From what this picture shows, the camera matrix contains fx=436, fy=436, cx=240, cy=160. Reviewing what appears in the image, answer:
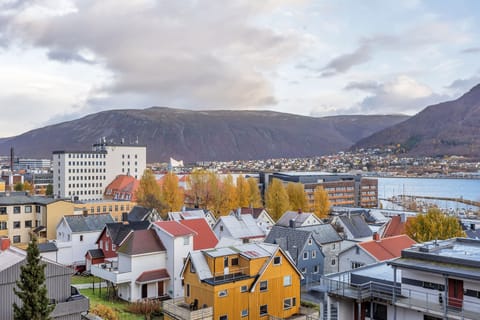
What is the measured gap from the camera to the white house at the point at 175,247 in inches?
1270

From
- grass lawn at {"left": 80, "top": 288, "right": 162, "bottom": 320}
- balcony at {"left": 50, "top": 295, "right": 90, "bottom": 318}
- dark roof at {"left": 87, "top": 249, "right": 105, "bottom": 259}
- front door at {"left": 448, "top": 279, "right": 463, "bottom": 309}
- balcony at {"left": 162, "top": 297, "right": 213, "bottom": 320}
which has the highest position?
front door at {"left": 448, "top": 279, "right": 463, "bottom": 309}

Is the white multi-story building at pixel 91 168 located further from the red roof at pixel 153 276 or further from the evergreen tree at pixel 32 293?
the evergreen tree at pixel 32 293

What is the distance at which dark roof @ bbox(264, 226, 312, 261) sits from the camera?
115ft

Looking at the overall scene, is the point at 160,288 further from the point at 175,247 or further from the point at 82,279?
the point at 82,279

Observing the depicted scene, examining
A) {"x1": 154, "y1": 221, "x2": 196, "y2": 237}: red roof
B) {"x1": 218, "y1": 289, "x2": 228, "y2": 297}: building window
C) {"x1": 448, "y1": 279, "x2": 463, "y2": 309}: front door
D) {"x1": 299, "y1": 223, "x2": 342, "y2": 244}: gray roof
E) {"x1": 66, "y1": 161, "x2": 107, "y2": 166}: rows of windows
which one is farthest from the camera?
{"x1": 66, "y1": 161, "x2": 107, "y2": 166}: rows of windows

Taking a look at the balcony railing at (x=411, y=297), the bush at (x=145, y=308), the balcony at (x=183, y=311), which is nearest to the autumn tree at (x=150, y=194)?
the bush at (x=145, y=308)

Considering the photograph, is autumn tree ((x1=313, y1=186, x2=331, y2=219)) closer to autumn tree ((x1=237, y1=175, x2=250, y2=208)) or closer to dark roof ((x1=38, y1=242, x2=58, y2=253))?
autumn tree ((x1=237, y1=175, x2=250, y2=208))

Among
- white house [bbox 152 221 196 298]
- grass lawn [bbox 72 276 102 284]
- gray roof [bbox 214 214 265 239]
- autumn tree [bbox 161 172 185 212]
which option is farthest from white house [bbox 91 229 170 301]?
autumn tree [bbox 161 172 185 212]

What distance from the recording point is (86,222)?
4275 centimetres

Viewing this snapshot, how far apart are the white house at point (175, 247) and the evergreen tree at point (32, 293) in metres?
17.0

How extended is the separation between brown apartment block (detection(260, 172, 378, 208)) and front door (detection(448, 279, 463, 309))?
83.9 m

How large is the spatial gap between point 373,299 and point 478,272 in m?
4.23

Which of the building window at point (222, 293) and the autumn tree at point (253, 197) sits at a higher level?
the autumn tree at point (253, 197)

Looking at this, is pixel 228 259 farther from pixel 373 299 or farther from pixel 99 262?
pixel 99 262
